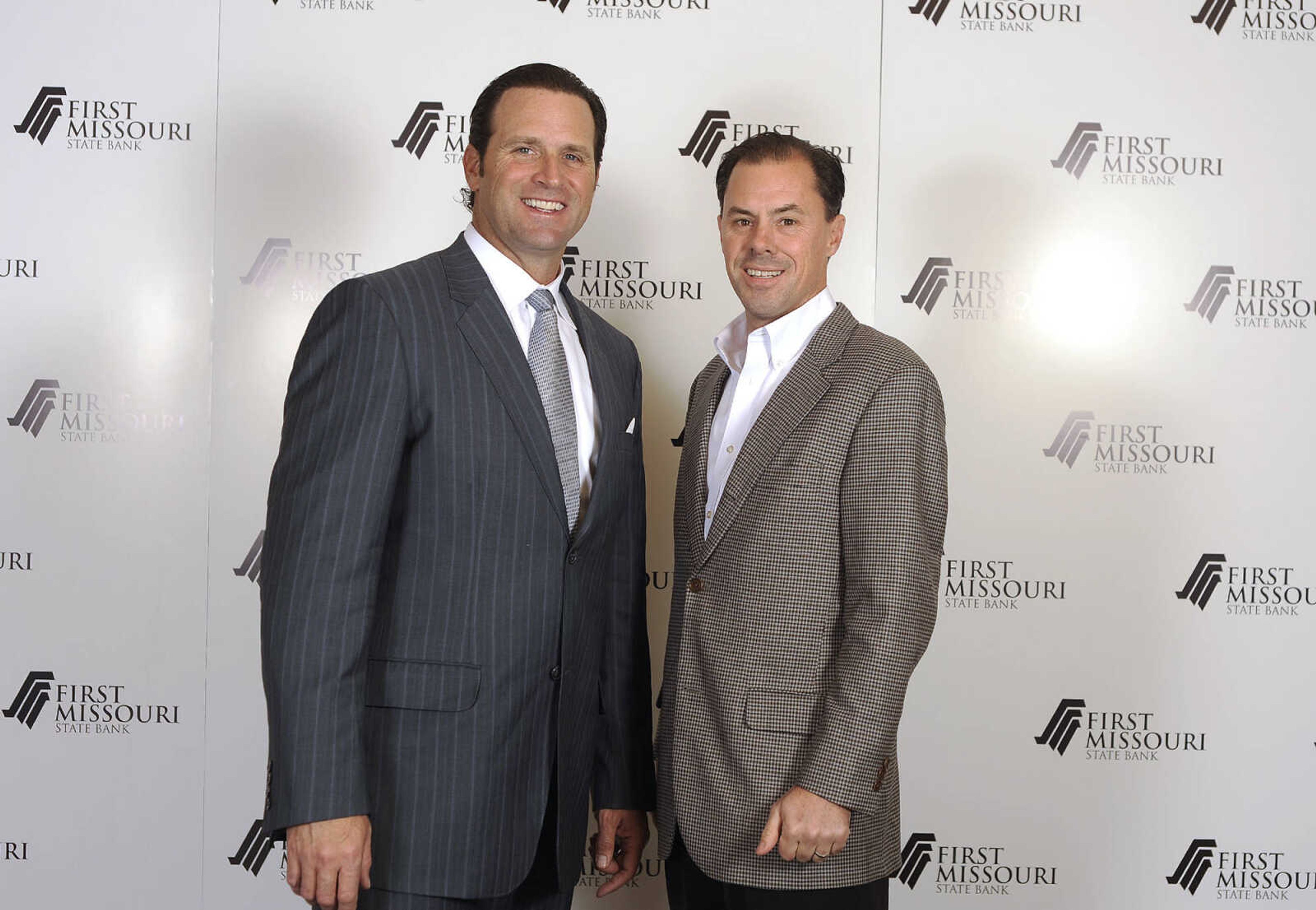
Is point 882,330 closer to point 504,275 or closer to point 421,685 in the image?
point 504,275

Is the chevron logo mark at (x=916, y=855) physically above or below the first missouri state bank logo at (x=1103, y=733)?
below

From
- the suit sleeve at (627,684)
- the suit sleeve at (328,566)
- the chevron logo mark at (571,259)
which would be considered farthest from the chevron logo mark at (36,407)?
the suit sleeve at (627,684)

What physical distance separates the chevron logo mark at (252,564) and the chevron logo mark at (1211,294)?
2.97 meters

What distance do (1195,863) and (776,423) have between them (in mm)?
2299

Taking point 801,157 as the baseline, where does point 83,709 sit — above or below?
below

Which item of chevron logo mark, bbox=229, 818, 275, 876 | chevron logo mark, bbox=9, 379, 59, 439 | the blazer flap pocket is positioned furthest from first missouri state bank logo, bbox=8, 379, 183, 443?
the blazer flap pocket

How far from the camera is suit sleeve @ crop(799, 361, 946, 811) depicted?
1.73m

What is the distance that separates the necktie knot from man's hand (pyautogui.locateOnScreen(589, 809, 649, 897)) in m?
1.06

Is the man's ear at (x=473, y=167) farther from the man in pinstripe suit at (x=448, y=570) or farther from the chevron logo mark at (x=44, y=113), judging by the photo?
the chevron logo mark at (x=44, y=113)

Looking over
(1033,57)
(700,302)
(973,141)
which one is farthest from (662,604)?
(1033,57)

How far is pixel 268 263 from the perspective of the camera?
10.5 feet

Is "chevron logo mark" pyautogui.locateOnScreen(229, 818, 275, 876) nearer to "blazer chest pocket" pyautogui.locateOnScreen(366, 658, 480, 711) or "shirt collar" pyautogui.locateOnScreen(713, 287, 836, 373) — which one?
"blazer chest pocket" pyautogui.locateOnScreen(366, 658, 480, 711)

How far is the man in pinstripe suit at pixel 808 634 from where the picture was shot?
1.74 metres

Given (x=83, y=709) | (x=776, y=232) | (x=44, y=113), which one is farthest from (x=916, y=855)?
(x=44, y=113)
